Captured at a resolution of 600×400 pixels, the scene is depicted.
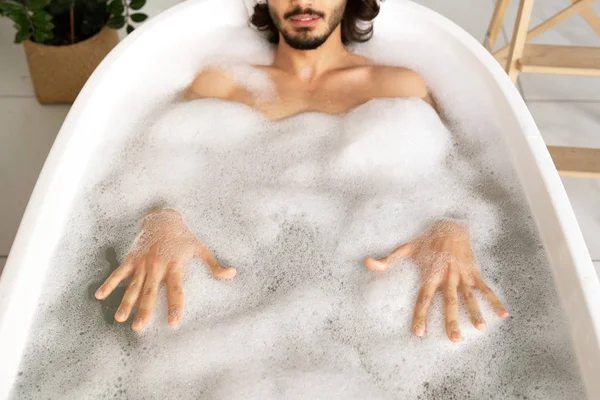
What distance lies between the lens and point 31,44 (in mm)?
1671

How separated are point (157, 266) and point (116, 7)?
0.84m

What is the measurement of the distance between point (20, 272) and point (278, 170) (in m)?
0.54

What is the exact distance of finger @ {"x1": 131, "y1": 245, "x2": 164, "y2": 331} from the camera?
1021 millimetres

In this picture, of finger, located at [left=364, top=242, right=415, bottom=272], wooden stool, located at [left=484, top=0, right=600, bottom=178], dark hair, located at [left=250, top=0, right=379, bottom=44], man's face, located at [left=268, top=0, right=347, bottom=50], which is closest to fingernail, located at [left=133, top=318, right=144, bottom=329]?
finger, located at [left=364, top=242, right=415, bottom=272]

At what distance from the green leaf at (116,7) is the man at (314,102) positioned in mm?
350

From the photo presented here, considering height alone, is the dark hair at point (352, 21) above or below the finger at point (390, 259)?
above

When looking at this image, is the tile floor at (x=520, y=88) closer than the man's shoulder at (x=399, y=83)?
No

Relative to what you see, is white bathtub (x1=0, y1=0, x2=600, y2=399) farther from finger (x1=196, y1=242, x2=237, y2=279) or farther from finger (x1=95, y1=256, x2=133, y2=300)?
finger (x1=196, y1=242, x2=237, y2=279)

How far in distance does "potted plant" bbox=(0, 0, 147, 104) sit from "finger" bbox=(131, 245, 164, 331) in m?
0.79

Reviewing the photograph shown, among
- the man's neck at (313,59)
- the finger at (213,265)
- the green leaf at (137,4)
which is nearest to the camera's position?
the finger at (213,265)

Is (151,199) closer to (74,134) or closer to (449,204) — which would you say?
(74,134)

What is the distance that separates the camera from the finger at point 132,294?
1014 millimetres

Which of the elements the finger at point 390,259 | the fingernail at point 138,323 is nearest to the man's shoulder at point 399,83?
the finger at point 390,259

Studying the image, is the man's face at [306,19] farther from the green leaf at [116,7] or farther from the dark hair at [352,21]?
the green leaf at [116,7]
